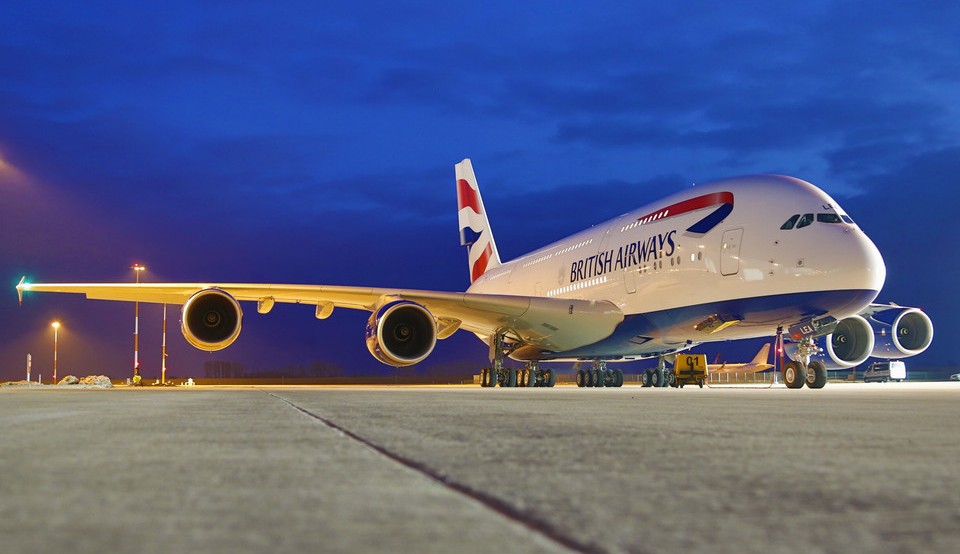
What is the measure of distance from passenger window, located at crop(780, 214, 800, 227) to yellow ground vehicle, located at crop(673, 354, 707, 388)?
9.24 m

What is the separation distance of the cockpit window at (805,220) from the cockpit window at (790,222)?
0.07 m

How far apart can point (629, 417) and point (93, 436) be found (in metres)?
3.53

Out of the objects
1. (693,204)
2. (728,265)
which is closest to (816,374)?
(728,265)

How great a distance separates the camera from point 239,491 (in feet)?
8.94

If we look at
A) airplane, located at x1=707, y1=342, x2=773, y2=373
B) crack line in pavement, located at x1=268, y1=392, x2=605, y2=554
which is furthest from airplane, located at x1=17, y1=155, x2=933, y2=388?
airplane, located at x1=707, y1=342, x2=773, y2=373

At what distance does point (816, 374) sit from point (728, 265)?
7.64 feet

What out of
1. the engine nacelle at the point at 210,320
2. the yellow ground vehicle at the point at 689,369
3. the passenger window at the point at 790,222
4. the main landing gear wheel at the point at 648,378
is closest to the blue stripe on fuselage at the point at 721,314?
the passenger window at the point at 790,222

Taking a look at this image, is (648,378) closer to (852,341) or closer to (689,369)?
(689,369)

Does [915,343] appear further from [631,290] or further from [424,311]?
[424,311]

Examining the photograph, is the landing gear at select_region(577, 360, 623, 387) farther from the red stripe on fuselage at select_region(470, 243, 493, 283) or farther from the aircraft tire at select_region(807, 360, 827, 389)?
the aircraft tire at select_region(807, 360, 827, 389)

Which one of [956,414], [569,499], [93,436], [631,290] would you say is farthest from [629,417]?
[631,290]

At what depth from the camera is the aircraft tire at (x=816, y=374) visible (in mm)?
14852

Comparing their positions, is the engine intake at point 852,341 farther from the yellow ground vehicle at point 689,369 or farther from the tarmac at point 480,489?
the tarmac at point 480,489

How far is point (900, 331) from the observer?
20906 millimetres
